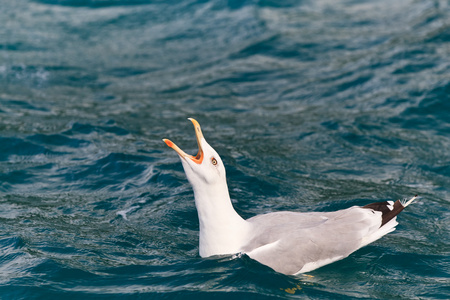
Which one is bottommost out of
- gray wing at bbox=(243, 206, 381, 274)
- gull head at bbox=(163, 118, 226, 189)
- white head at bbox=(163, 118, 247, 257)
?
gray wing at bbox=(243, 206, 381, 274)

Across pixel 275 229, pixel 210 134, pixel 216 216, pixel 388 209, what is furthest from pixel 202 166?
pixel 210 134

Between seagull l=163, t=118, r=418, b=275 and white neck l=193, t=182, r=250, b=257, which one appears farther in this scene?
white neck l=193, t=182, r=250, b=257

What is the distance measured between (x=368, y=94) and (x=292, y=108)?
168 centimetres

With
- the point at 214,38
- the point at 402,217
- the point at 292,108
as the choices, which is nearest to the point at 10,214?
the point at 402,217

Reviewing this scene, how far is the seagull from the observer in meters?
5.93

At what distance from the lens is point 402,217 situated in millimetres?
7738

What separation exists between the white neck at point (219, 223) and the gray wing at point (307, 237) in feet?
0.52

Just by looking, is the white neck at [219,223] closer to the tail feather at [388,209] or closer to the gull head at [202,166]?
the gull head at [202,166]

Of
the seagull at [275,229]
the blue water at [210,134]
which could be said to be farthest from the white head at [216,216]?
the blue water at [210,134]

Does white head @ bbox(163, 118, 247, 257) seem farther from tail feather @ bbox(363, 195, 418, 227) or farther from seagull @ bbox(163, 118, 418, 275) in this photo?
tail feather @ bbox(363, 195, 418, 227)

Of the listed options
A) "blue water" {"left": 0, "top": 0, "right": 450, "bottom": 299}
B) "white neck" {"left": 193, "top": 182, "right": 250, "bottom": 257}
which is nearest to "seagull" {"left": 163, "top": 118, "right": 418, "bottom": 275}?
"white neck" {"left": 193, "top": 182, "right": 250, "bottom": 257}

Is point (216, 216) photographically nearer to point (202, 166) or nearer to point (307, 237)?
point (202, 166)

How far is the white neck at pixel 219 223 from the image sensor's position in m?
6.10

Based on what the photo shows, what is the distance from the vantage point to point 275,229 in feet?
20.1
